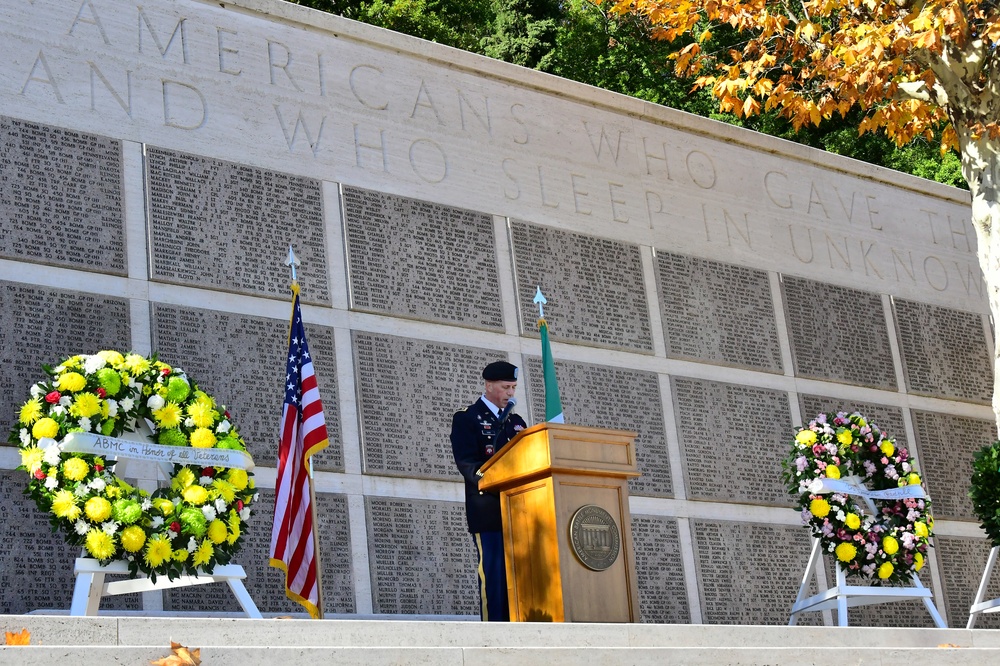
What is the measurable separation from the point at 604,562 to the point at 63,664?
3823mm

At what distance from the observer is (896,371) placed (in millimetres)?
14781

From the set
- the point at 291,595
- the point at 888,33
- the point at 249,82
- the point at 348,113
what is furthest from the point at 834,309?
the point at 291,595

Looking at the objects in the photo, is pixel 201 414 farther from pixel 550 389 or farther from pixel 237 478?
pixel 550 389

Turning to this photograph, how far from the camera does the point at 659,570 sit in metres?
12.1

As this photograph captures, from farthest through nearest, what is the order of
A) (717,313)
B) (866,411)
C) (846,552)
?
(866,411) < (717,313) < (846,552)

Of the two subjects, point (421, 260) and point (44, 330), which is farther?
point (421, 260)

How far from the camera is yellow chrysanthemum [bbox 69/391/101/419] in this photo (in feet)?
26.0

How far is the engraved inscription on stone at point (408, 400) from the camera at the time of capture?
10867 mm

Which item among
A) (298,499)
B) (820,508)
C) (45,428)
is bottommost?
(820,508)

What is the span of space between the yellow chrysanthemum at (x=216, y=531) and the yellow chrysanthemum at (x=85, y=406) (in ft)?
3.15

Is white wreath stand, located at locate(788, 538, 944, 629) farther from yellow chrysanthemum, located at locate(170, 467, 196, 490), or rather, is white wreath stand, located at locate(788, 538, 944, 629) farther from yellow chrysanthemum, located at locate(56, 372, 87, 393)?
yellow chrysanthemum, located at locate(56, 372, 87, 393)

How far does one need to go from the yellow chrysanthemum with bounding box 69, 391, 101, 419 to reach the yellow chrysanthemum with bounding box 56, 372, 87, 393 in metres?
0.06

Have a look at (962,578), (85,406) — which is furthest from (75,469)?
(962,578)

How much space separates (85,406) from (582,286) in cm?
591
